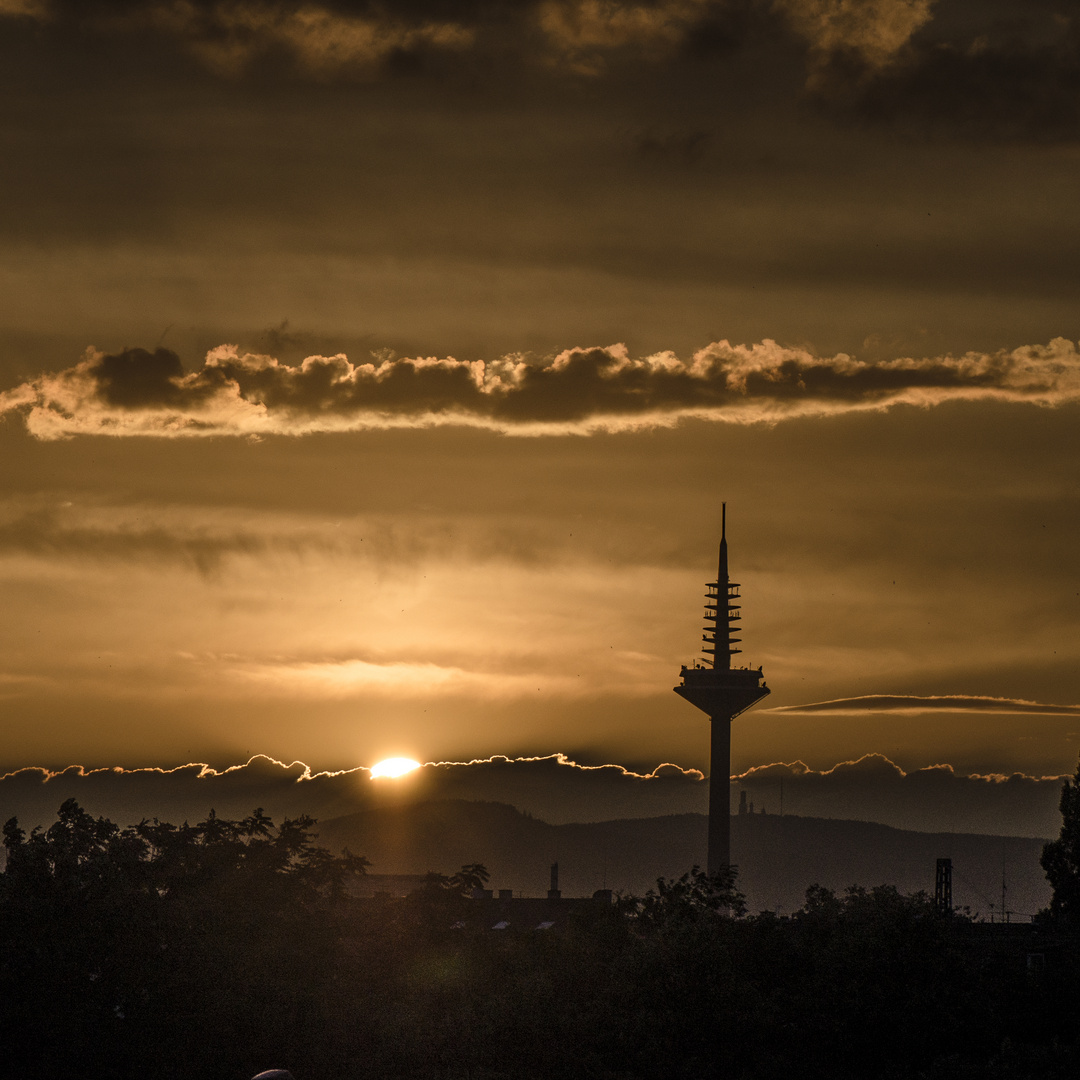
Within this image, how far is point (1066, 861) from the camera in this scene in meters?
107

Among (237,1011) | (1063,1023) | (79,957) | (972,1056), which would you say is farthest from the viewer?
(1063,1023)

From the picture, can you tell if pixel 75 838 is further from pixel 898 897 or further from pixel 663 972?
pixel 898 897

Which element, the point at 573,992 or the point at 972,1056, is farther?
the point at 573,992

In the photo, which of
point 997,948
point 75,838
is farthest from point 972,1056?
point 75,838

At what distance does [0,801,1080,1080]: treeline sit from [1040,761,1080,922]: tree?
3252 centimetres

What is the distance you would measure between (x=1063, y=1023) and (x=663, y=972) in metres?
17.3

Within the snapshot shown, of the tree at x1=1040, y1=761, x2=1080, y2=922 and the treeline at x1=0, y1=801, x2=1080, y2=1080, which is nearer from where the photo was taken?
the treeline at x1=0, y1=801, x2=1080, y2=1080

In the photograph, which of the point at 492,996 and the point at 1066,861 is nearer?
the point at 492,996

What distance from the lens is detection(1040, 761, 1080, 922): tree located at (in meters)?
106

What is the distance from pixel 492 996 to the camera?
204 ft

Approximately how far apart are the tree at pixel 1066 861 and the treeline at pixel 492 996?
3252 cm

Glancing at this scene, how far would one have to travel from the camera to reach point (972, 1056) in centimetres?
5741

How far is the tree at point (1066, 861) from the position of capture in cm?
10588

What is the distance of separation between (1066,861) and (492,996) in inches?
2342
